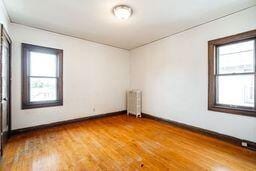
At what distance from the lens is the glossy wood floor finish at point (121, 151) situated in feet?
6.44

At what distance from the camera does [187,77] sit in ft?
11.4

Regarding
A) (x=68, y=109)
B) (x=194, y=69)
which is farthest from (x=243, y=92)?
(x=68, y=109)

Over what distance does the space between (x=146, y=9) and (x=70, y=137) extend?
9.97 feet

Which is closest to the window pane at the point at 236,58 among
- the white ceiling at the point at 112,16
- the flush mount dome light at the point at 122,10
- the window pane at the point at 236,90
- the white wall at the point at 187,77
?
the window pane at the point at 236,90

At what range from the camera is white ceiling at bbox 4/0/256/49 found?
2385 mm

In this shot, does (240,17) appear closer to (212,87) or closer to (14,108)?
(212,87)

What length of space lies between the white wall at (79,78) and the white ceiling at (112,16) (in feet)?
1.00

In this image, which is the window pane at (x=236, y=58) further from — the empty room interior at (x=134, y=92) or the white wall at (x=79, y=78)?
the white wall at (x=79, y=78)

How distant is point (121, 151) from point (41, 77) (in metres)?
2.77

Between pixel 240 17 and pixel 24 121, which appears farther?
pixel 24 121

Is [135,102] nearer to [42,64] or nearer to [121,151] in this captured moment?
[121,151]

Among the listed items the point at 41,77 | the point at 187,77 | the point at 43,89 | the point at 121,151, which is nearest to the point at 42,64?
the point at 41,77

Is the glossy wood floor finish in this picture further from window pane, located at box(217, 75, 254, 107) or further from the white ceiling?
the white ceiling

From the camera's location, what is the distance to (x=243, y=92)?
8.75ft
